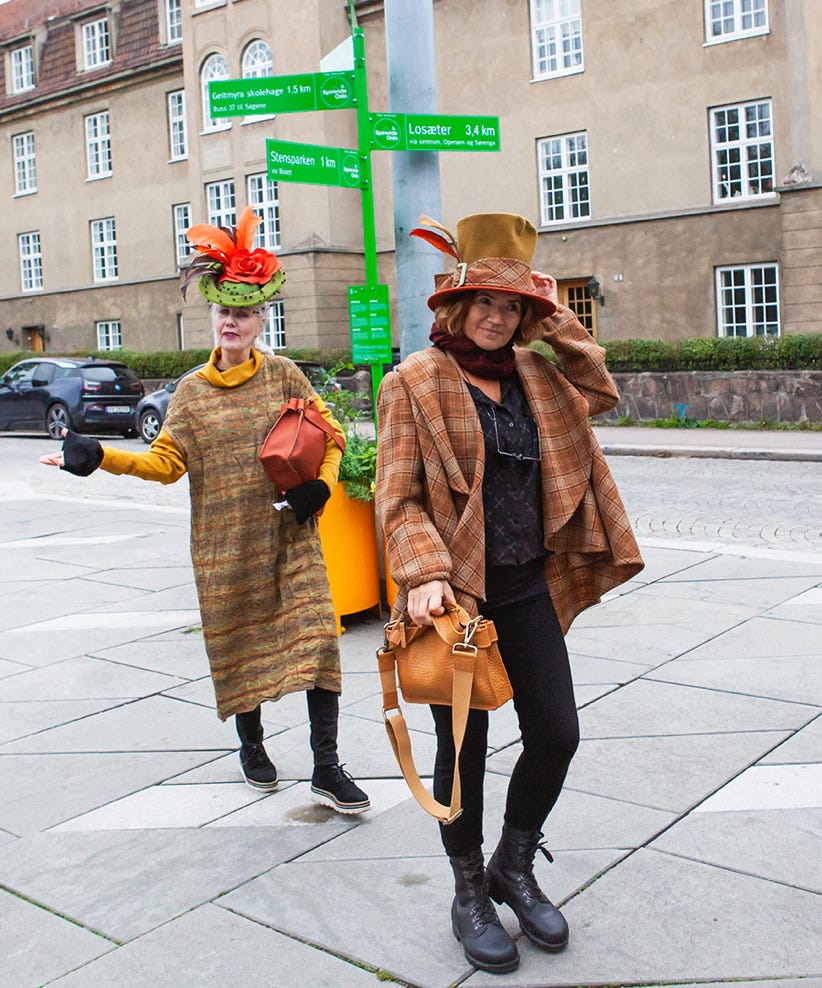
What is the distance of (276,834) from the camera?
12.9 feet

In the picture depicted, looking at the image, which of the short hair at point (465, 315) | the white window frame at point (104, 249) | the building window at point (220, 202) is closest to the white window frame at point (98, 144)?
the white window frame at point (104, 249)

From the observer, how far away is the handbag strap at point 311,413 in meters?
Answer: 4.20

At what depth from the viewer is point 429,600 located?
286 centimetres

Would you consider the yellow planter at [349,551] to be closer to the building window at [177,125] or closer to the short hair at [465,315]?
the short hair at [465,315]

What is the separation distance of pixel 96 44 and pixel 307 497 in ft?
125

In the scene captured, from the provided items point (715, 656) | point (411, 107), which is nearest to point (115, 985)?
point (715, 656)

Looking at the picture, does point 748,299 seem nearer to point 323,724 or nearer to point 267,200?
point 267,200

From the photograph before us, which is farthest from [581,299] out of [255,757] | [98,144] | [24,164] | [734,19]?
[255,757]

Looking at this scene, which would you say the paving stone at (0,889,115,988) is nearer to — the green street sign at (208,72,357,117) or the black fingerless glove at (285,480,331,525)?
the black fingerless glove at (285,480,331,525)

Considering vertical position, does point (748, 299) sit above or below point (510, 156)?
below

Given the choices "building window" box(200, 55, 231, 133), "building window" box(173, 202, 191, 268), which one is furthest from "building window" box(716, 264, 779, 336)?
"building window" box(173, 202, 191, 268)

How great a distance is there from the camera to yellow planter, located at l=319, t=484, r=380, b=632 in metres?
6.64

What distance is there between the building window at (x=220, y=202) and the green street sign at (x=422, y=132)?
1083 inches

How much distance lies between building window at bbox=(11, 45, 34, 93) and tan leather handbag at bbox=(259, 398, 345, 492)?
4055 cm
